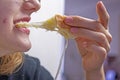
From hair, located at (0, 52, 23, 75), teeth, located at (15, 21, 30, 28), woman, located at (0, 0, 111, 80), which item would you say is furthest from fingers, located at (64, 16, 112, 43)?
hair, located at (0, 52, 23, 75)

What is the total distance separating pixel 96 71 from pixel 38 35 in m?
0.37

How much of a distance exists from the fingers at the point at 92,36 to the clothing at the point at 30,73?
32 cm

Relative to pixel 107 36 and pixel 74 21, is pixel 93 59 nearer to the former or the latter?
pixel 107 36

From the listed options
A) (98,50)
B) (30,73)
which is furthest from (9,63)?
(98,50)

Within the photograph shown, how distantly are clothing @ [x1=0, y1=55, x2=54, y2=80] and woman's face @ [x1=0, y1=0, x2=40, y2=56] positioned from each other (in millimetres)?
211

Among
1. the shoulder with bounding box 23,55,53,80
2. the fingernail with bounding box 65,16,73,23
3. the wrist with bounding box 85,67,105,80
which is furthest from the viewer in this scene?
the shoulder with bounding box 23,55,53,80

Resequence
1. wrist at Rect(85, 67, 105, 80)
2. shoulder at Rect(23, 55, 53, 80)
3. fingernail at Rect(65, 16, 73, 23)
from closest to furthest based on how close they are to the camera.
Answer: fingernail at Rect(65, 16, 73, 23)
wrist at Rect(85, 67, 105, 80)
shoulder at Rect(23, 55, 53, 80)

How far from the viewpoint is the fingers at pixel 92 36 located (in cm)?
66

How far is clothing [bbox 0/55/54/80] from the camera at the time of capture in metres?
0.90

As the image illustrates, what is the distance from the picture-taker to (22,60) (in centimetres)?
95

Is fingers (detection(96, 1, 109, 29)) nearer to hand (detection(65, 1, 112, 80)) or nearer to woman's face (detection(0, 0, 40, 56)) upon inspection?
hand (detection(65, 1, 112, 80))

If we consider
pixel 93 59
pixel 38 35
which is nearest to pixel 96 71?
pixel 93 59

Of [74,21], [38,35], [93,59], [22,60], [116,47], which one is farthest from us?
[116,47]

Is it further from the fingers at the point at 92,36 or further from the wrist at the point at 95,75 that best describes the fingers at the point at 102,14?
the wrist at the point at 95,75
